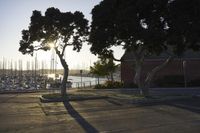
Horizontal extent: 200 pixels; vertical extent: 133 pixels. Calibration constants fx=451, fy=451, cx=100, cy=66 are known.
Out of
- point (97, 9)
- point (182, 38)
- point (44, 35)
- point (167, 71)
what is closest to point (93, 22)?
point (97, 9)

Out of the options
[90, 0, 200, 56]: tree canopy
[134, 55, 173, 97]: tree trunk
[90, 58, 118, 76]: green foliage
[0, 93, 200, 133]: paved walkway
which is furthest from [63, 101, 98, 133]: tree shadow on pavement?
[90, 58, 118, 76]: green foliage

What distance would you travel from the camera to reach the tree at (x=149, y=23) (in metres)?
29.0

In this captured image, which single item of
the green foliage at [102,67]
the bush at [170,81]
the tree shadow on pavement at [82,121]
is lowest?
the tree shadow on pavement at [82,121]

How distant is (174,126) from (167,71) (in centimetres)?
3782

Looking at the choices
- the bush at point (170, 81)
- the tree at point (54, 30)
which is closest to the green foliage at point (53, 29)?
the tree at point (54, 30)

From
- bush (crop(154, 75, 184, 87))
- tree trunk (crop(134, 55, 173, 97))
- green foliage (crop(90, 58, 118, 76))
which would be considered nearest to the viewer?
tree trunk (crop(134, 55, 173, 97))

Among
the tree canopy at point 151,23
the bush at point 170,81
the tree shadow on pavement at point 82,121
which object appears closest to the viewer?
the tree shadow on pavement at point 82,121

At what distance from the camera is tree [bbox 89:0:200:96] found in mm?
28969

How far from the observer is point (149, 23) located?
1182 inches

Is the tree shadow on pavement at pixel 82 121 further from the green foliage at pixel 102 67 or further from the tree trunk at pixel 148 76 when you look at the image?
the green foliage at pixel 102 67

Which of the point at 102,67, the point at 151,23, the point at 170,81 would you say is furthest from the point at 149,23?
the point at 102,67

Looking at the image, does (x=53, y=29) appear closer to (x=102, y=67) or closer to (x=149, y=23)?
(x=149, y=23)

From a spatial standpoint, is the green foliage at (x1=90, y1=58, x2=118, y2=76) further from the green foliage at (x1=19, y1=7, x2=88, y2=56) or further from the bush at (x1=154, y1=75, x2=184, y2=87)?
the green foliage at (x1=19, y1=7, x2=88, y2=56)

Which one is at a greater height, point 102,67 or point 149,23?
point 149,23
